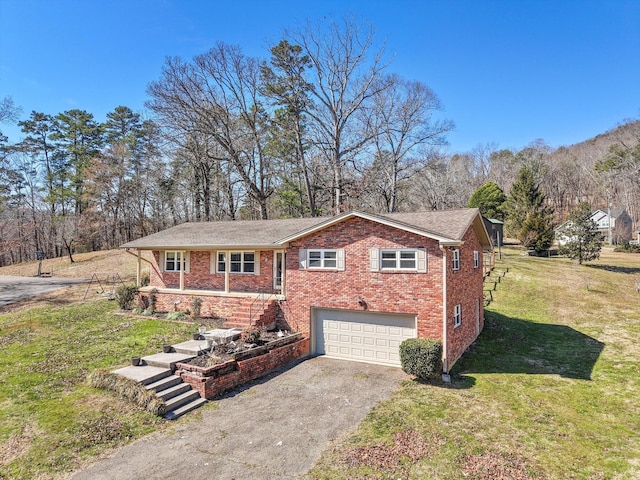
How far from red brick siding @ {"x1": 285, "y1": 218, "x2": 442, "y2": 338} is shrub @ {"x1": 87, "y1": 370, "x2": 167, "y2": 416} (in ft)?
20.9

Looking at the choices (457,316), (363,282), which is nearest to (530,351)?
(457,316)

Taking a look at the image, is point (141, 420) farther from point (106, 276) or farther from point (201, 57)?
point (201, 57)

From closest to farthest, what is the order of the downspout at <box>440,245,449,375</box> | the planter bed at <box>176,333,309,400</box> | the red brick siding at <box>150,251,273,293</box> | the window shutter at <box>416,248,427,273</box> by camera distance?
the planter bed at <box>176,333,309,400</box> → the downspout at <box>440,245,449,375</box> → the window shutter at <box>416,248,427,273</box> → the red brick siding at <box>150,251,273,293</box>

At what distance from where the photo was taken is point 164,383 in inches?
399

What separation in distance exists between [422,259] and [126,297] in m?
15.3

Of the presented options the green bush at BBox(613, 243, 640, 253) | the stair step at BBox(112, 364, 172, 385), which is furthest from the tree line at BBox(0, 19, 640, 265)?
the stair step at BBox(112, 364, 172, 385)

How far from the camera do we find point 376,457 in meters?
7.47

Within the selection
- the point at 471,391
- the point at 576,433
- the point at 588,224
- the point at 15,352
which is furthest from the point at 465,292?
the point at 588,224

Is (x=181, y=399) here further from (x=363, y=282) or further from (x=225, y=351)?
(x=363, y=282)

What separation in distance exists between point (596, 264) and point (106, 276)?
42.3 m

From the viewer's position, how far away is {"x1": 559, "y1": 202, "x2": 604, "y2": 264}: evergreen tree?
2816 centimetres

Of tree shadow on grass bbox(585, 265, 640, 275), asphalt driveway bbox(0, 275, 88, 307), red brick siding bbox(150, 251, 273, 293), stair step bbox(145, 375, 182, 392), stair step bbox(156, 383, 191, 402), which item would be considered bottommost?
A: stair step bbox(156, 383, 191, 402)

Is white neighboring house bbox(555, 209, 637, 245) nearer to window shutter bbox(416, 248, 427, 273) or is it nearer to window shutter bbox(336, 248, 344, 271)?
window shutter bbox(416, 248, 427, 273)

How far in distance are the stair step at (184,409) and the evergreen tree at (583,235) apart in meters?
30.2
